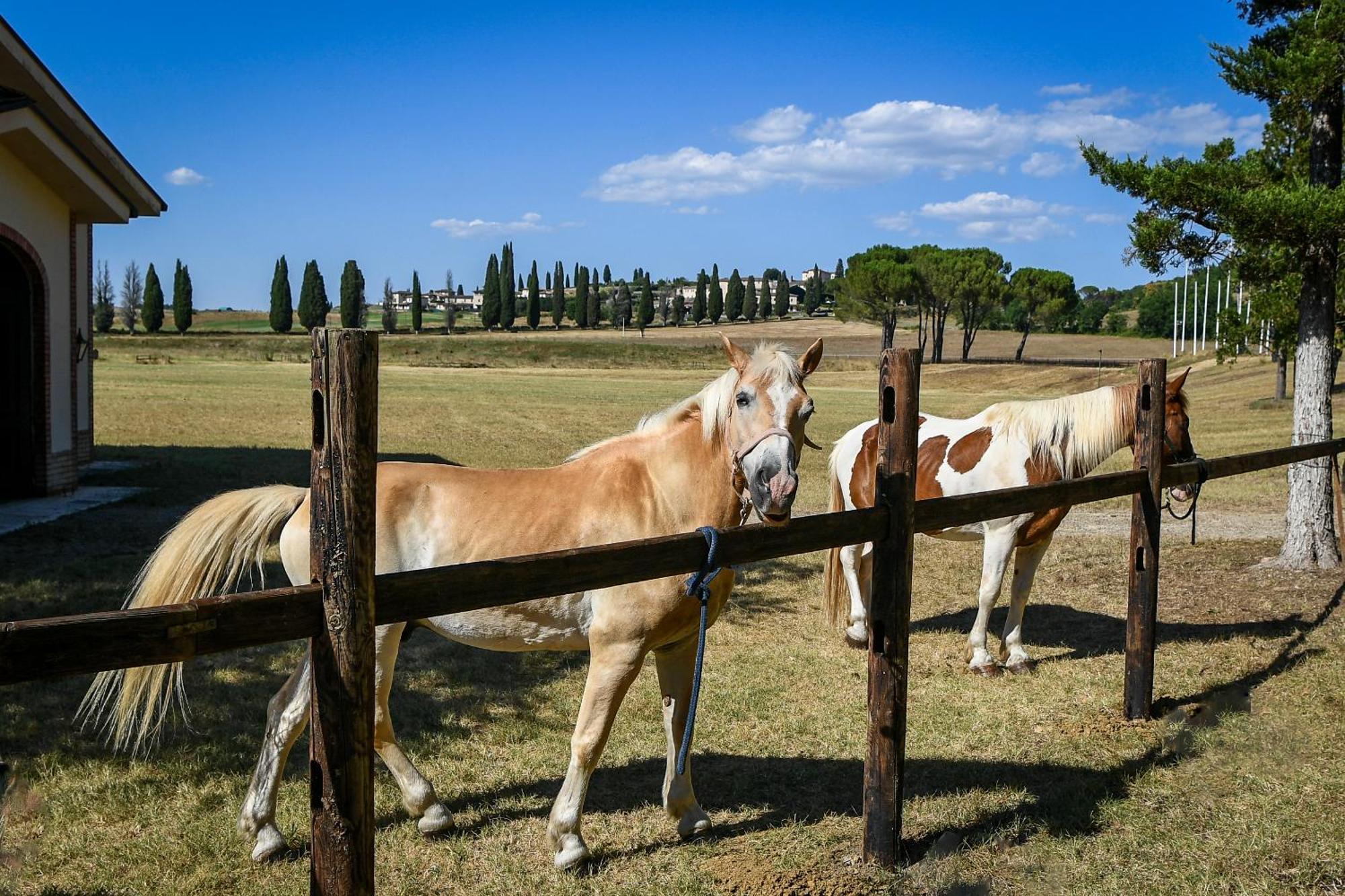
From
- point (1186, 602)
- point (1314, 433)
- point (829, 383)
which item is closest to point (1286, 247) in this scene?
point (1314, 433)

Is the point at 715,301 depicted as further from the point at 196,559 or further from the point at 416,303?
the point at 196,559

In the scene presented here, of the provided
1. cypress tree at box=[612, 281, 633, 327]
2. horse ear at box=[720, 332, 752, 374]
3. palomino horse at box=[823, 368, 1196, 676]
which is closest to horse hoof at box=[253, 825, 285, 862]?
horse ear at box=[720, 332, 752, 374]

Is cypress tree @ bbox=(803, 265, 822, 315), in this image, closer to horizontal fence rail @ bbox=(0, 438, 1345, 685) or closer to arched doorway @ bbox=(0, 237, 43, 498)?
arched doorway @ bbox=(0, 237, 43, 498)

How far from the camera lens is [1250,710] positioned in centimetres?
585

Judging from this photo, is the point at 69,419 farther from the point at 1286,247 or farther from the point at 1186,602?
the point at 1286,247

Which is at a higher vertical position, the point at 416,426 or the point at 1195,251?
the point at 1195,251

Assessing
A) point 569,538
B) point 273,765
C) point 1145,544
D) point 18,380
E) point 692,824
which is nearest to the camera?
point 273,765

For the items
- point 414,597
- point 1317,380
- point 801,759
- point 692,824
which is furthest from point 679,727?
point 1317,380

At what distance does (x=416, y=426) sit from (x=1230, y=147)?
1909cm

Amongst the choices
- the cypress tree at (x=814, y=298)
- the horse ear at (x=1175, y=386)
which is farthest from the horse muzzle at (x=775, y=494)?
the cypress tree at (x=814, y=298)

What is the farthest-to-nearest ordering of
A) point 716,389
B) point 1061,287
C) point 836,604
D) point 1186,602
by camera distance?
point 1061,287
point 1186,602
point 836,604
point 716,389

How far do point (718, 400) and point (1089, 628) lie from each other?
5.41m

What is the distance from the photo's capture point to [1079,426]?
6977 mm

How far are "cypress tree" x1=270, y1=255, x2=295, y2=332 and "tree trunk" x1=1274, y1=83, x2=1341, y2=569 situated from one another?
93661 mm
